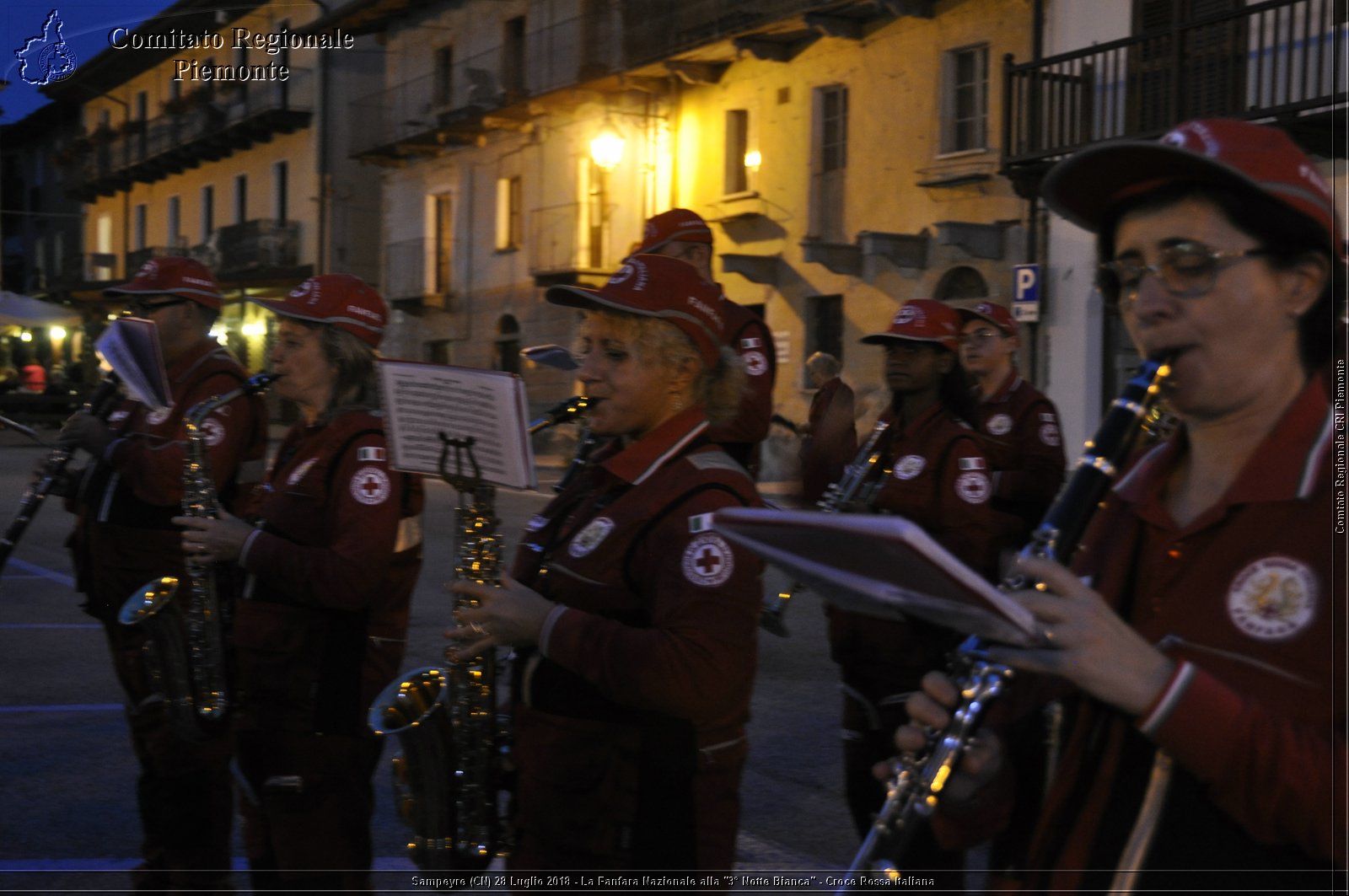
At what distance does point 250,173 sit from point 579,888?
42.2 meters

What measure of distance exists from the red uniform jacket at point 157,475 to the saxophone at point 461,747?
67.4 inches

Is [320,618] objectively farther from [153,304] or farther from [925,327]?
[925,327]

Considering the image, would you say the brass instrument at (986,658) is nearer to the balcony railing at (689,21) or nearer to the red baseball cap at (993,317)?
the red baseball cap at (993,317)

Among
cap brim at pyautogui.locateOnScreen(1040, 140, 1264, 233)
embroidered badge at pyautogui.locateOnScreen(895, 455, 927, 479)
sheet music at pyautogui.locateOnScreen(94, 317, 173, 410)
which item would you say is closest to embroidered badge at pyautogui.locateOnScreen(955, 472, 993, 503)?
embroidered badge at pyautogui.locateOnScreen(895, 455, 927, 479)

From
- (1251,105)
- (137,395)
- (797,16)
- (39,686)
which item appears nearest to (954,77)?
(797,16)

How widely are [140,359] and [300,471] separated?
1127 millimetres

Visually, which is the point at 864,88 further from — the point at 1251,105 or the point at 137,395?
the point at 137,395

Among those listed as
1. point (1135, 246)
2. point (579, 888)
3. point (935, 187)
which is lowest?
point (579, 888)

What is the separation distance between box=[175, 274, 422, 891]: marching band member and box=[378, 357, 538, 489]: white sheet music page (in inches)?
25.7

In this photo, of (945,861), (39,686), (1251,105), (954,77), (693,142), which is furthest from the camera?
(693,142)

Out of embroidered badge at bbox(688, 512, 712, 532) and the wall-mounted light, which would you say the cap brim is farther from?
the wall-mounted light

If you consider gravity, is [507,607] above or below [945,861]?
above

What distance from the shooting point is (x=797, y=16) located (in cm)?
2108

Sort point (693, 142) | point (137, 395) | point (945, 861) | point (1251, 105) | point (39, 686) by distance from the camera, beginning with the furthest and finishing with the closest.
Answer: point (693, 142)
point (1251, 105)
point (39, 686)
point (137, 395)
point (945, 861)
